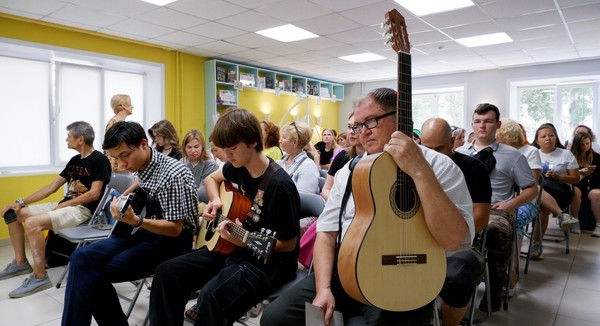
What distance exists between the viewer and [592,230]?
5.00m

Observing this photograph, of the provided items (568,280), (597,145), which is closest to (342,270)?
(568,280)

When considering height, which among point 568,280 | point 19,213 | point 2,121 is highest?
point 2,121

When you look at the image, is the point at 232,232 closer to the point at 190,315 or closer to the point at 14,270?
the point at 190,315

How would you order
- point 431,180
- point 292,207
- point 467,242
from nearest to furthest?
point 431,180
point 467,242
point 292,207

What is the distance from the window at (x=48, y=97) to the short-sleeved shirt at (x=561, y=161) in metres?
5.43

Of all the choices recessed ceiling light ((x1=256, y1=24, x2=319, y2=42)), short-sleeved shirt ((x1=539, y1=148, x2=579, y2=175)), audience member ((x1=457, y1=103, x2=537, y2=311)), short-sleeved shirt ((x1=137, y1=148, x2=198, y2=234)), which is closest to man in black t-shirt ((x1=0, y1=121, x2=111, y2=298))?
short-sleeved shirt ((x1=137, y1=148, x2=198, y2=234))

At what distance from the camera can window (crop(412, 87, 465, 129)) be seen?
8.82 m

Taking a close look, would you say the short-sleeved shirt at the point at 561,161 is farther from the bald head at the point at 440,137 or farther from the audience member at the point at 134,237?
the audience member at the point at 134,237

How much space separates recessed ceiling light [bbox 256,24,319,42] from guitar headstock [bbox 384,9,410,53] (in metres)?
3.62

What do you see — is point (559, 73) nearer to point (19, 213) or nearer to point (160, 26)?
point (160, 26)

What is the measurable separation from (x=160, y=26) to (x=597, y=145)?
7.52 metres

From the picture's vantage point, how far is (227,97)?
666cm

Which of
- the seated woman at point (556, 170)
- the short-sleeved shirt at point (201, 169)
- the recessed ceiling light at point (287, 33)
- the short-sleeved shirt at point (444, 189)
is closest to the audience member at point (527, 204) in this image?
the seated woman at point (556, 170)

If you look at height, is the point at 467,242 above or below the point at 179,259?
above
